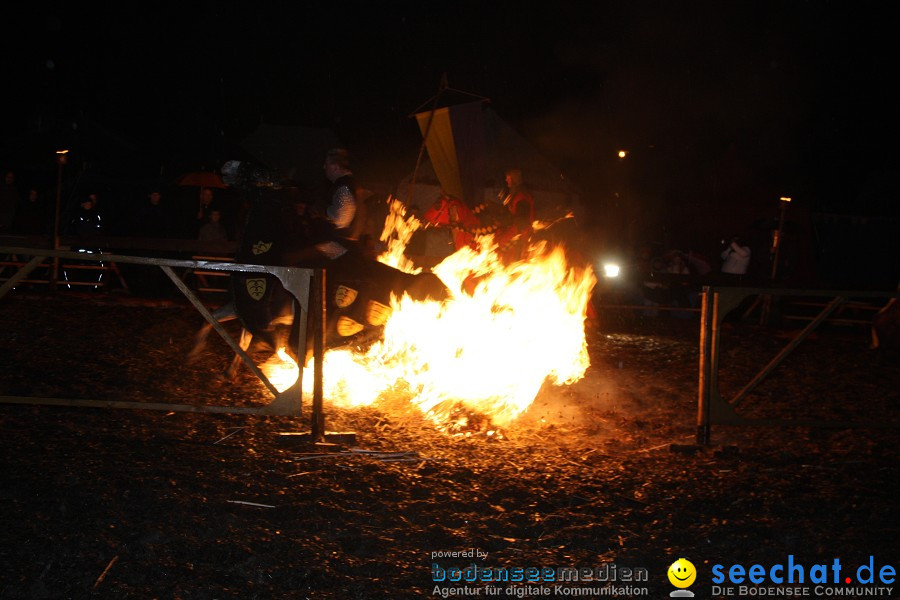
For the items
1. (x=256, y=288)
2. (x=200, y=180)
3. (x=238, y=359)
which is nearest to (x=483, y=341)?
(x=256, y=288)

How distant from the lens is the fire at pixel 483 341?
7007mm

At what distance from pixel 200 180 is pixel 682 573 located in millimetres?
14099

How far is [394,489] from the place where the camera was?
4785 millimetres

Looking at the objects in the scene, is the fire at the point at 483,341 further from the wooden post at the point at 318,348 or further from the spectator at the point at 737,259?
the spectator at the point at 737,259

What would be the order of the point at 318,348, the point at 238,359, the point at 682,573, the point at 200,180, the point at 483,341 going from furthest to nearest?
the point at 200,180, the point at 238,359, the point at 483,341, the point at 318,348, the point at 682,573

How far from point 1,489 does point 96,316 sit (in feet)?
22.1

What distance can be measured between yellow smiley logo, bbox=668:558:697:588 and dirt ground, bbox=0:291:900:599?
0.06 meters

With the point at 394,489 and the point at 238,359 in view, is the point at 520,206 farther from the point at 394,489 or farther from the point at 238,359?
the point at 394,489

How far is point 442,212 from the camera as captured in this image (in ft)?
34.1

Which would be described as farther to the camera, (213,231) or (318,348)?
(213,231)

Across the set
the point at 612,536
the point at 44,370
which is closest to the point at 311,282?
the point at 612,536

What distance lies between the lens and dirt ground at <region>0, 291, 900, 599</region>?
12.1ft

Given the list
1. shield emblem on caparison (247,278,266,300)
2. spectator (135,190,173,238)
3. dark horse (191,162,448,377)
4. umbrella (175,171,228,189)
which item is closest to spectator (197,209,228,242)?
spectator (135,190,173,238)

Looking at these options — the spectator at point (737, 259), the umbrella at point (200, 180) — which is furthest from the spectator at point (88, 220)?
the spectator at point (737, 259)
